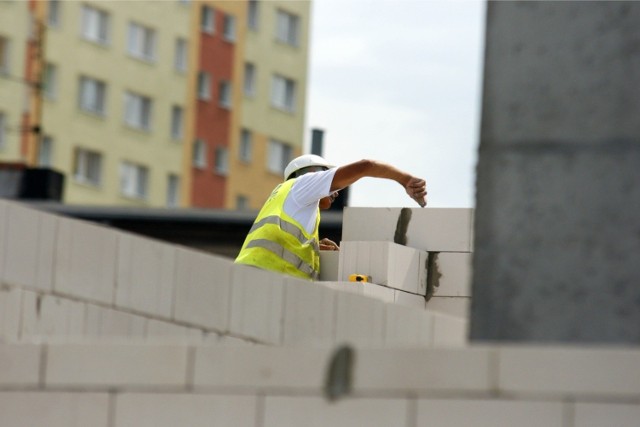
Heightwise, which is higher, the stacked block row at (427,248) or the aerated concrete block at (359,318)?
the stacked block row at (427,248)

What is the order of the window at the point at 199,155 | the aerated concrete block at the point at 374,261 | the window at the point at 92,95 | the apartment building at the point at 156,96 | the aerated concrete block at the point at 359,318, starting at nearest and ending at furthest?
the aerated concrete block at the point at 359,318 < the aerated concrete block at the point at 374,261 < the apartment building at the point at 156,96 < the window at the point at 92,95 < the window at the point at 199,155

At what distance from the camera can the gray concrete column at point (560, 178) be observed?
19.9 ft

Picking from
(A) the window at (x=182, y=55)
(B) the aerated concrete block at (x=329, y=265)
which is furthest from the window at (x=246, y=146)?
(B) the aerated concrete block at (x=329, y=265)

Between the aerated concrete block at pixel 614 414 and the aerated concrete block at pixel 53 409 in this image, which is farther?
the aerated concrete block at pixel 53 409

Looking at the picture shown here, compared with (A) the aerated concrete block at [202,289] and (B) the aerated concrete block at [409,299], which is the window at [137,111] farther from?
(A) the aerated concrete block at [202,289]

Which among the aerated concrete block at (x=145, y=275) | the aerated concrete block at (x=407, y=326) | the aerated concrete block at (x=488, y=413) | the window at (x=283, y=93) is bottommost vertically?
the aerated concrete block at (x=488, y=413)

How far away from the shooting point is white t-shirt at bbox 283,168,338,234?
31.7 ft

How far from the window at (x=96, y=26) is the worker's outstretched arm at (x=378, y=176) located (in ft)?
171

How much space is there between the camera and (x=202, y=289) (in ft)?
26.8

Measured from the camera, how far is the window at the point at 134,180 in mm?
61875

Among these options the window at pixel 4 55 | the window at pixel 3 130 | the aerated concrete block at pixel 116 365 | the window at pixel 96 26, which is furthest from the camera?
the window at pixel 96 26

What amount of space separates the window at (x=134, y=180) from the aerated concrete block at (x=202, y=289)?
Result: 5375 cm

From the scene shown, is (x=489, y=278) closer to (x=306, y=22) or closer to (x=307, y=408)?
(x=307, y=408)

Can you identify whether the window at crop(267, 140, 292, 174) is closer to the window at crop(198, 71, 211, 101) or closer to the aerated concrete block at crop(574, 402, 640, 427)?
the window at crop(198, 71, 211, 101)
